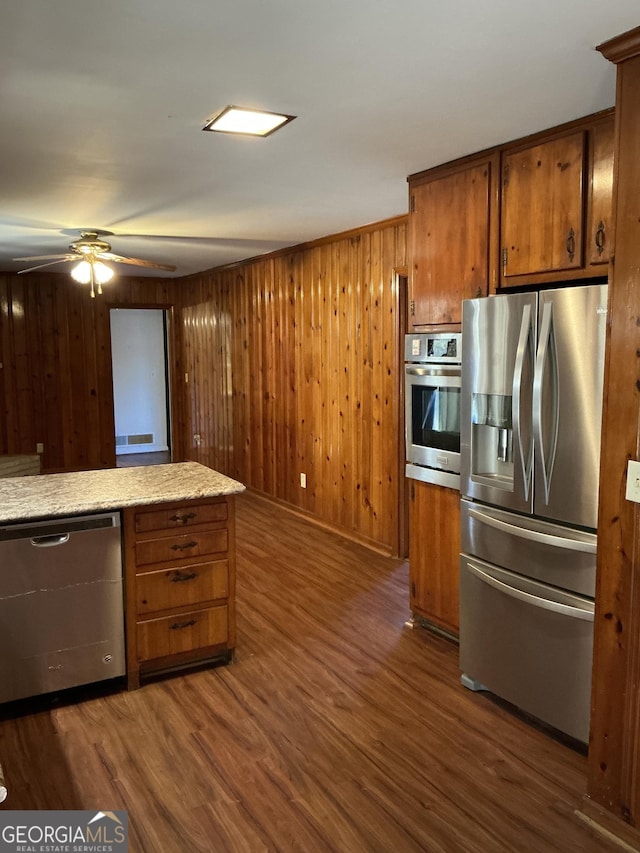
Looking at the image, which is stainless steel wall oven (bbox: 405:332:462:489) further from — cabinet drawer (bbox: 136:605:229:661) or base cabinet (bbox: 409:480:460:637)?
cabinet drawer (bbox: 136:605:229:661)

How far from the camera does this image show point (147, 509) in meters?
2.91

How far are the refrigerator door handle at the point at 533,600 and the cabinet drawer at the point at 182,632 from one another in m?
1.20

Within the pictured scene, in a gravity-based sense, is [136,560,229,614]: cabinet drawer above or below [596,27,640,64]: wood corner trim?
below

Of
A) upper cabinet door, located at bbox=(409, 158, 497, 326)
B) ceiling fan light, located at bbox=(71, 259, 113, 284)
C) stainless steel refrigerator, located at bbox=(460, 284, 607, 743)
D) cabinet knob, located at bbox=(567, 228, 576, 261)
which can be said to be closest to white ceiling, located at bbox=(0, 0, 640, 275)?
upper cabinet door, located at bbox=(409, 158, 497, 326)

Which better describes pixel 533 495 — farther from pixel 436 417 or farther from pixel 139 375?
pixel 139 375

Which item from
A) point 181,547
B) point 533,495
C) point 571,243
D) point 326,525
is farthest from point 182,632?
point 326,525

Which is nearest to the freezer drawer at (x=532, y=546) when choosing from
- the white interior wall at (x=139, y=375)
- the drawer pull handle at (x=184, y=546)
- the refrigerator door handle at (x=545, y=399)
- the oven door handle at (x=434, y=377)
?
the refrigerator door handle at (x=545, y=399)

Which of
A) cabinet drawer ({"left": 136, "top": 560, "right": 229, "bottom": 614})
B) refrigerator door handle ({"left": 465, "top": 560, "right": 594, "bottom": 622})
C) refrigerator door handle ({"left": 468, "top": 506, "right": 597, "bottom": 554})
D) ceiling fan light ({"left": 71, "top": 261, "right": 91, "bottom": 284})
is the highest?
ceiling fan light ({"left": 71, "top": 261, "right": 91, "bottom": 284})

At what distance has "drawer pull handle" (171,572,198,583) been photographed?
9.89 feet

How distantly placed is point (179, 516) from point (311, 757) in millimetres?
1139

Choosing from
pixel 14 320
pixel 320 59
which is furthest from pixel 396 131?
pixel 14 320

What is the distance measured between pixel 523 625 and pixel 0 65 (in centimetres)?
270

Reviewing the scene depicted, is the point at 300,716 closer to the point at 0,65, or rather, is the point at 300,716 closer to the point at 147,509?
the point at 147,509

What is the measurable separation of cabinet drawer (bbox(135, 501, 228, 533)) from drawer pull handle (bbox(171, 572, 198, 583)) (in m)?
0.22
